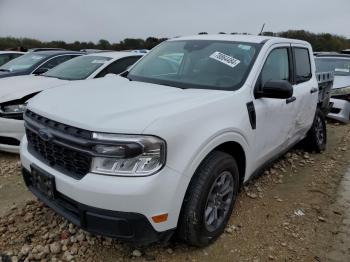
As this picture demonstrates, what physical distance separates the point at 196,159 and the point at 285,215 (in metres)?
1.60

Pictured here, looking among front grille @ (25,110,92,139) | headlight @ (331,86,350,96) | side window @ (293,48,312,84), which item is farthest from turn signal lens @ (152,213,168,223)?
headlight @ (331,86,350,96)

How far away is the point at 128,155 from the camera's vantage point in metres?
2.38

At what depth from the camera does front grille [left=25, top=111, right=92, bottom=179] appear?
2498mm

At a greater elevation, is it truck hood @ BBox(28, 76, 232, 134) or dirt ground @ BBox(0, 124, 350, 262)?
truck hood @ BBox(28, 76, 232, 134)

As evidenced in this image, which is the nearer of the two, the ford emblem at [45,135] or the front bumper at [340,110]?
the ford emblem at [45,135]

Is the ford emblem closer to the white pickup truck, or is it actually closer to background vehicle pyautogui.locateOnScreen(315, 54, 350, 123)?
the white pickup truck

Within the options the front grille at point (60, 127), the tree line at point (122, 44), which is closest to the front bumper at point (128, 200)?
the front grille at point (60, 127)

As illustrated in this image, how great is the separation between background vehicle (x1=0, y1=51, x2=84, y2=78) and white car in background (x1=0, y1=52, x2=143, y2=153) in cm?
108

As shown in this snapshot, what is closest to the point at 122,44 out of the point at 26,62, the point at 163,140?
the point at 26,62

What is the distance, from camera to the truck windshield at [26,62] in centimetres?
779

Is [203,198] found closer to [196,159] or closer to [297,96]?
[196,159]

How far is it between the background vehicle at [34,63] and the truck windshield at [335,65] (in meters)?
Answer: 6.15

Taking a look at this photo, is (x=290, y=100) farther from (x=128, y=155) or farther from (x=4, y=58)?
(x=4, y=58)

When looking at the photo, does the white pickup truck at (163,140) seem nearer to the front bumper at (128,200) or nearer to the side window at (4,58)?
the front bumper at (128,200)
